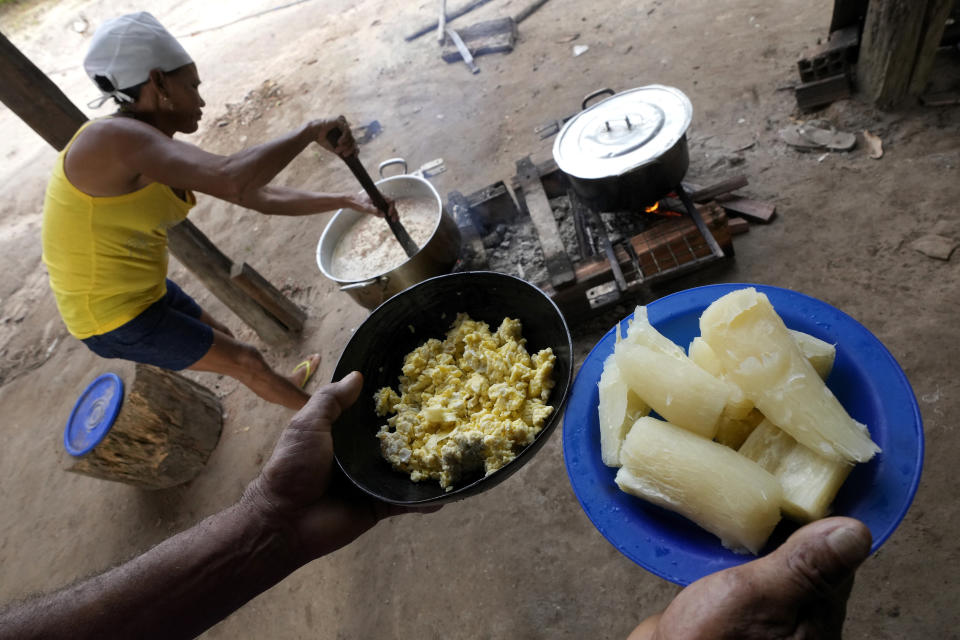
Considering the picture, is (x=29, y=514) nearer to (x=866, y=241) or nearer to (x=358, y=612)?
(x=358, y=612)

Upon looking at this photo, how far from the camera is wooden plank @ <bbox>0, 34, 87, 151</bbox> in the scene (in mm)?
3504

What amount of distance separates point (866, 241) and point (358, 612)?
4074 millimetres

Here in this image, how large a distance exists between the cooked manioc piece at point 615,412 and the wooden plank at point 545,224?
1763mm

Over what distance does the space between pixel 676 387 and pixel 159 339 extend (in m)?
3.33

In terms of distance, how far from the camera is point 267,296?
458cm

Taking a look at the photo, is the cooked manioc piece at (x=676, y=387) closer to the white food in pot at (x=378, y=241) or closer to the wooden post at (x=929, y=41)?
the white food in pot at (x=378, y=241)

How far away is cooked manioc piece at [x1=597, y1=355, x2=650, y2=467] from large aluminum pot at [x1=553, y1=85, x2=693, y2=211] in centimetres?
184

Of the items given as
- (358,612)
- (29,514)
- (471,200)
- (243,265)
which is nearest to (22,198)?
(29,514)

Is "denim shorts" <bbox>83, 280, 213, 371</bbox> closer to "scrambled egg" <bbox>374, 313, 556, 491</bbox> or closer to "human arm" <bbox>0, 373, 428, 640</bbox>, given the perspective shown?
"human arm" <bbox>0, 373, 428, 640</bbox>

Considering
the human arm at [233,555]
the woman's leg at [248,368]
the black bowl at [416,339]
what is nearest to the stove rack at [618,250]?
the black bowl at [416,339]

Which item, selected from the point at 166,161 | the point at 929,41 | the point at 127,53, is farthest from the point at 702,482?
the point at 929,41

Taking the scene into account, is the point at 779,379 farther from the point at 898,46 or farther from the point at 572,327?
the point at 898,46

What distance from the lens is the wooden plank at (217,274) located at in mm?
4238

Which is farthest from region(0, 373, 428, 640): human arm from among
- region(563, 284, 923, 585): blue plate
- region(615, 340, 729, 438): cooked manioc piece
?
region(615, 340, 729, 438): cooked manioc piece
